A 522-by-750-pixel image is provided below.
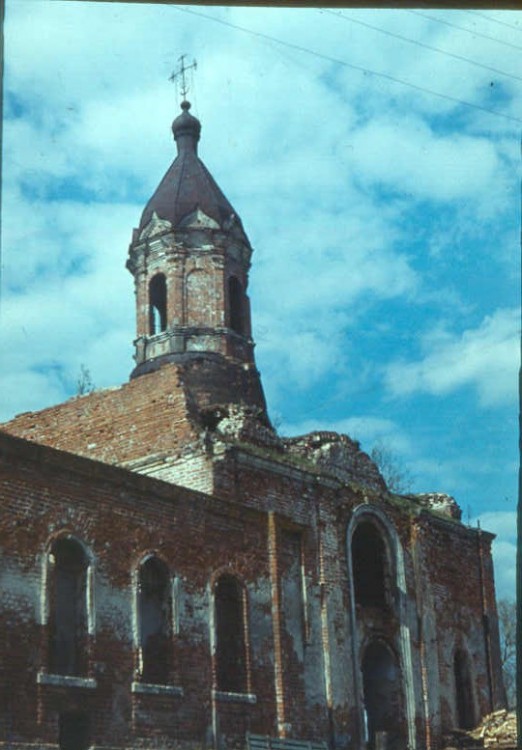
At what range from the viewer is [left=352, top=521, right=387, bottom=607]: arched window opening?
20547 millimetres

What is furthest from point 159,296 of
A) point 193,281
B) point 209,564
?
point 209,564

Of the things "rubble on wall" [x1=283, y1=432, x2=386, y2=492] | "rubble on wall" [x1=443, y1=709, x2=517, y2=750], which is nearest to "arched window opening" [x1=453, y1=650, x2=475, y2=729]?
"rubble on wall" [x1=443, y1=709, x2=517, y2=750]

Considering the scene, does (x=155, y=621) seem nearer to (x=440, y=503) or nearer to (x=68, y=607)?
(x=68, y=607)

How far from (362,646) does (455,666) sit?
3790 mm

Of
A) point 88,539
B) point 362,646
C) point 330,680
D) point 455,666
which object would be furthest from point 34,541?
point 455,666

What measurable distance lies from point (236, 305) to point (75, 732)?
1218 centimetres

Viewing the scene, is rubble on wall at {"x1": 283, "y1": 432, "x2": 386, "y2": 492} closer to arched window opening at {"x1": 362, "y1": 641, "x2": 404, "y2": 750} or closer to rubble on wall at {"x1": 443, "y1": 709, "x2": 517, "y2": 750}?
arched window opening at {"x1": 362, "y1": 641, "x2": 404, "y2": 750}

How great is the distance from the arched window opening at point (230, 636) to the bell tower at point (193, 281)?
6017 mm

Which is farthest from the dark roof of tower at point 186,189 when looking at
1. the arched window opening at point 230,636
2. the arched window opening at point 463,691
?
the arched window opening at point 463,691

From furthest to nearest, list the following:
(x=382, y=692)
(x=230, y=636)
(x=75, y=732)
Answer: (x=382, y=692)
(x=230, y=636)
(x=75, y=732)

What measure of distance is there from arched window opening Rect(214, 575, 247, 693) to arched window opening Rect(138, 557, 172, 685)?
3.61 ft

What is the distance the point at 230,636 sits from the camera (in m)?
16.3

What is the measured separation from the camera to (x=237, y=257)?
24438mm

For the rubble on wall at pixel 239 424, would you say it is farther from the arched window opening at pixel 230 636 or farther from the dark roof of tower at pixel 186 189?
the dark roof of tower at pixel 186 189
